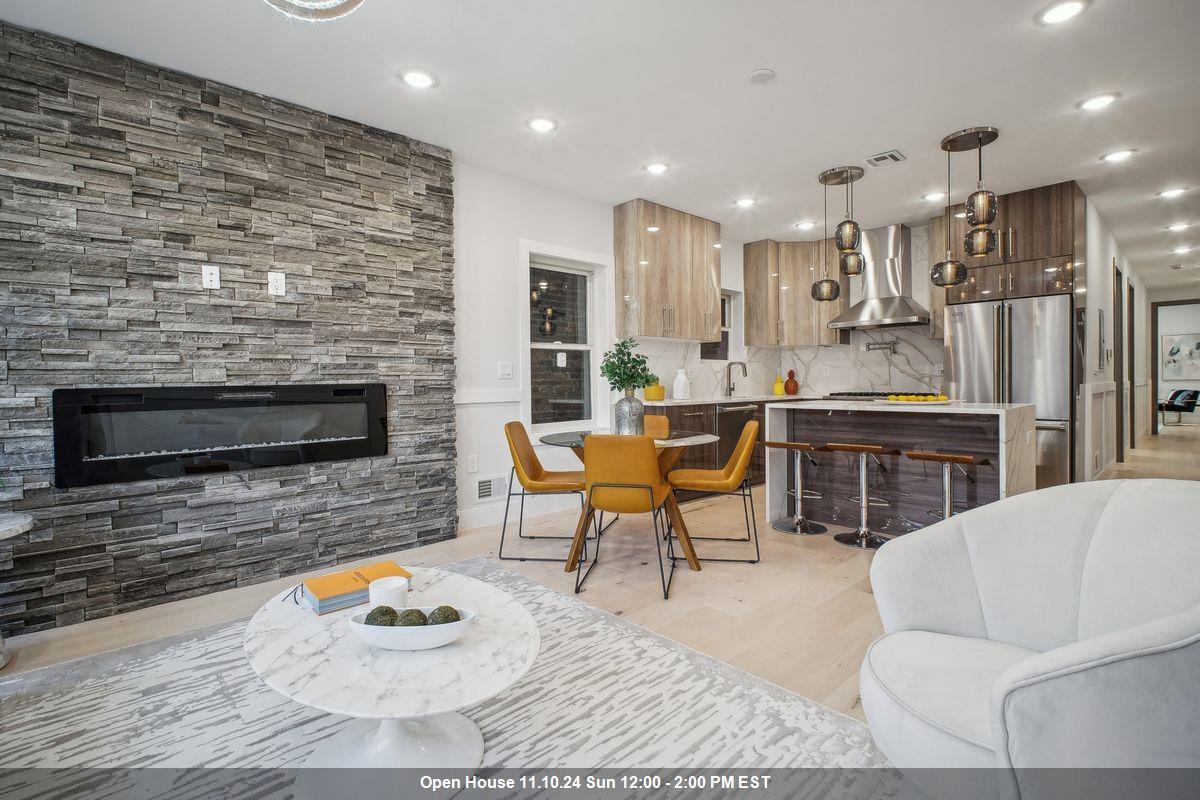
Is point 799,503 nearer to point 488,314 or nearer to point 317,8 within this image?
point 488,314

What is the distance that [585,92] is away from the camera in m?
3.18

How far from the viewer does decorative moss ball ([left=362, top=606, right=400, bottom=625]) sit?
1.44 meters

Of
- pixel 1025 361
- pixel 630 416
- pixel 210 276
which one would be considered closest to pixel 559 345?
pixel 630 416

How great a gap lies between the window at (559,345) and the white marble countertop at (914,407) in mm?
1645

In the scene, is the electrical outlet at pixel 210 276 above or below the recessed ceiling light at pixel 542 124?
below

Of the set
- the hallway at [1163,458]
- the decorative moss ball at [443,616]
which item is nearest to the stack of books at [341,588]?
the decorative moss ball at [443,616]

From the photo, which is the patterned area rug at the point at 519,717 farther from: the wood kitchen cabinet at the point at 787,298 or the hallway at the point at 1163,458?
the hallway at the point at 1163,458

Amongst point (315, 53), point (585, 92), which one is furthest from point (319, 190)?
point (585, 92)

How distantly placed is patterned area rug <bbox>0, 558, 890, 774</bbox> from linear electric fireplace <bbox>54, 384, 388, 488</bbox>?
0.93 meters

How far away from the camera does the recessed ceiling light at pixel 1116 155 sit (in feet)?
13.2

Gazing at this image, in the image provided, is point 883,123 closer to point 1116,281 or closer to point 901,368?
point 901,368

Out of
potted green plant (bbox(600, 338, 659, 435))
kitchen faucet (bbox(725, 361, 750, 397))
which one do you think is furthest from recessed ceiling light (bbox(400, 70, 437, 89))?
kitchen faucet (bbox(725, 361, 750, 397))

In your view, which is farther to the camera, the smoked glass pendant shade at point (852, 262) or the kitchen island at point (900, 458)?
the smoked glass pendant shade at point (852, 262)

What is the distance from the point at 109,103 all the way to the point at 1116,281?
351 inches
